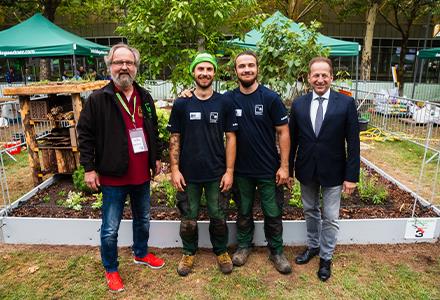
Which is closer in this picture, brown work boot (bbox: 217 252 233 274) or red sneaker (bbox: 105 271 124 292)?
red sneaker (bbox: 105 271 124 292)

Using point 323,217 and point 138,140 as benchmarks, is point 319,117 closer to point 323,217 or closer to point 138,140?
point 323,217

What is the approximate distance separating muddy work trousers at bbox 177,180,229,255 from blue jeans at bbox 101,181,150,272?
0.37 meters

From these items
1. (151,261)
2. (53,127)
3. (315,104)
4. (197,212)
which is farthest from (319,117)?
(53,127)

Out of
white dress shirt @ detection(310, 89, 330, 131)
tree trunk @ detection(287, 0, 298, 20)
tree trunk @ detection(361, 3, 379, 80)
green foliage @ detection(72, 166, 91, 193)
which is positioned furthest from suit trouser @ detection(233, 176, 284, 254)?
tree trunk @ detection(287, 0, 298, 20)

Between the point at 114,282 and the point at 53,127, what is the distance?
317 centimetres

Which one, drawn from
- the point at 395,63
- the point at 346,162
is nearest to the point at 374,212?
the point at 346,162

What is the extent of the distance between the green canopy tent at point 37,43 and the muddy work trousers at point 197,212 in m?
8.46

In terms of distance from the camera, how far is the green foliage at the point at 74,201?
177 inches

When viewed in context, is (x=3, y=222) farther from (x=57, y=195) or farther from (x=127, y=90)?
(x=127, y=90)

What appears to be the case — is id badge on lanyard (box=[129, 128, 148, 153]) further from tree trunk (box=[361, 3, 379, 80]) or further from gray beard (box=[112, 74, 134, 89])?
tree trunk (box=[361, 3, 379, 80])

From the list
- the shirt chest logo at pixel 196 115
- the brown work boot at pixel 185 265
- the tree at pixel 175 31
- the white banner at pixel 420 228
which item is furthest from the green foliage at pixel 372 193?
the tree at pixel 175 31

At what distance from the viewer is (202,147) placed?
3.21 m

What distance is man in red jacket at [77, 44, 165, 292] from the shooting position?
3018 mm

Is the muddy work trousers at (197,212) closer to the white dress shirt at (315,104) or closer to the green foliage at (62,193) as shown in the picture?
the white dress shirt at (315,104)
